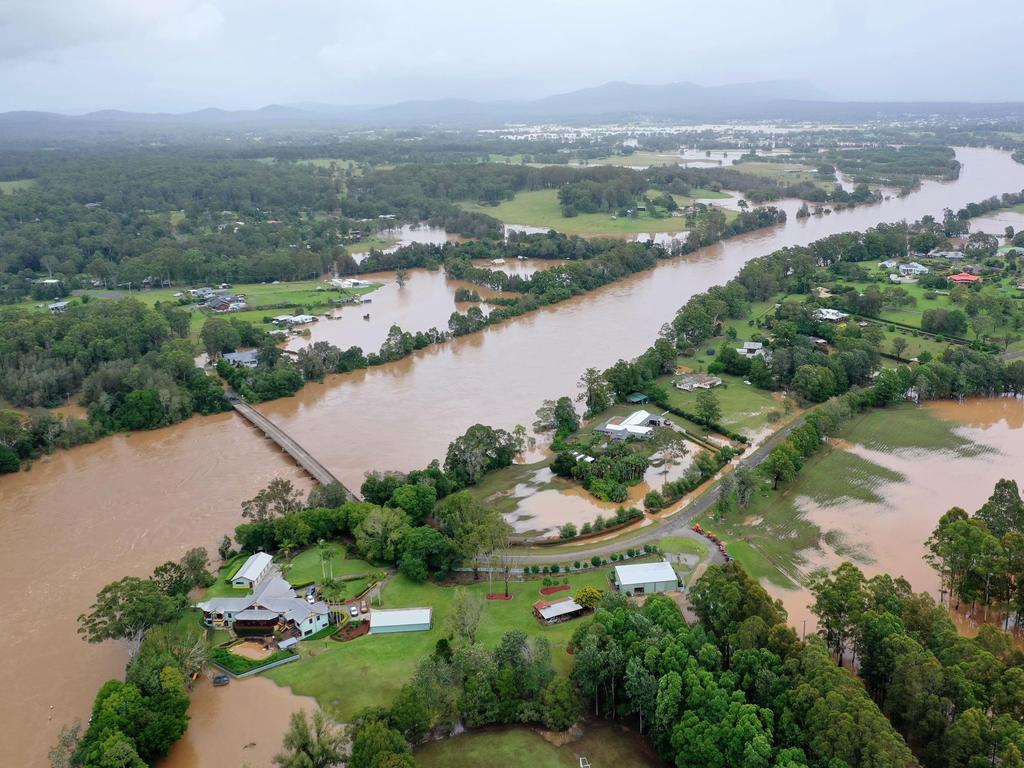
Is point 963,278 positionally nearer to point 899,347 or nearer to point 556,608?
point 899,347

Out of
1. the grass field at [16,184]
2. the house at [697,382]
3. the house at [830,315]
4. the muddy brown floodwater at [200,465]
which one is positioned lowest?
the muddy brown floodwater at [200,465]

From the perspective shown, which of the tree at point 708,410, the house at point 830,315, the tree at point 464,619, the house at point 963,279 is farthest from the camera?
the house at point 963,279

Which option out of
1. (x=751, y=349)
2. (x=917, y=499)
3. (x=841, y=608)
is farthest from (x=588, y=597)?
(x=751, y=349)

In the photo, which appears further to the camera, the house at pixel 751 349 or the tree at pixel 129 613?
the house at pixel 751 349

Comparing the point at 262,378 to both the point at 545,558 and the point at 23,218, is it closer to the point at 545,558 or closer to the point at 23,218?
the point at 545,558

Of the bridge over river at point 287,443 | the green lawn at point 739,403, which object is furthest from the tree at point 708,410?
the bridge over river at point 287,443

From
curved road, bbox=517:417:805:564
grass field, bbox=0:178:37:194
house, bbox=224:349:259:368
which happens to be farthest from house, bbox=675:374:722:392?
grass field, bbox=0:178:37:194

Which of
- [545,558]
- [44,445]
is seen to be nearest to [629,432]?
[545,558]

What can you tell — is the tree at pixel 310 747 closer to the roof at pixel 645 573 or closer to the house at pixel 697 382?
the roof at pixel 645 573
